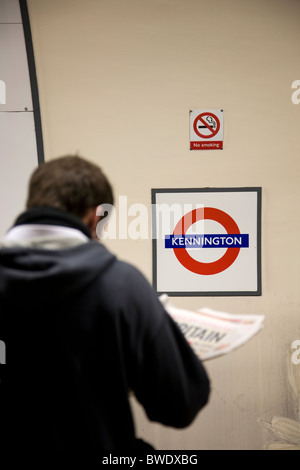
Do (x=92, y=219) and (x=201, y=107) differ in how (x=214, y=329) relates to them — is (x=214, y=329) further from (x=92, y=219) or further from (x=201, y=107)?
(x=201, y=107)

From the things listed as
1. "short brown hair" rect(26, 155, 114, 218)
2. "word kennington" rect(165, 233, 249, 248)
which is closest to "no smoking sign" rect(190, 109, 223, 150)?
"word kennington" rect(165, 233, 249, 248)

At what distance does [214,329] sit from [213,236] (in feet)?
4.08

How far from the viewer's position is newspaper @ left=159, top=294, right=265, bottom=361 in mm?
1097

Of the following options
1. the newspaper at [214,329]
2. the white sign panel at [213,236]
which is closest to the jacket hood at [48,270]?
the newspaper at [214,329]

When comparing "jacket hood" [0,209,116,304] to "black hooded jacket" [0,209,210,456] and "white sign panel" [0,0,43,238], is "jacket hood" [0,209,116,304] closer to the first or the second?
"black hooded jacket" [0,209,210,456]

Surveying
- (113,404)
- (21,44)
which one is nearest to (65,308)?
(113,404)

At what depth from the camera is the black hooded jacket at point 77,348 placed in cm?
96

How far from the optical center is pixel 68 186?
3.33ft

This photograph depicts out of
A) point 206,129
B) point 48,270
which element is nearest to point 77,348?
point 48,270

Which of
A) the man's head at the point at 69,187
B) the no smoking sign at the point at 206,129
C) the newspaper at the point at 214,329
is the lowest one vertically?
the newspaper at the point at 214,329

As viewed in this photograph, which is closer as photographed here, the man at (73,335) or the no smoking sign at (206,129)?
the man at (73,335)

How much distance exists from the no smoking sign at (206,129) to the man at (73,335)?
1417 millimetres

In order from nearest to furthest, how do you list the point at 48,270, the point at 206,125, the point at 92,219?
the point at 48,270 → the point at 92,219 → the point at 206,125

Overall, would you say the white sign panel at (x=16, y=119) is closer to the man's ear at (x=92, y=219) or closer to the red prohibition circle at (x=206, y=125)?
the red prohibition circle at (x=206, y=125)
